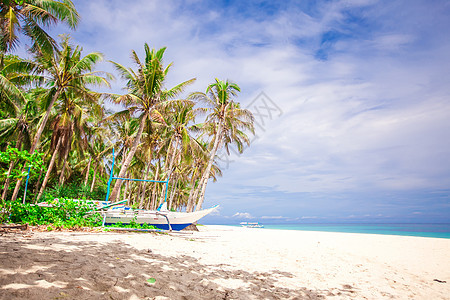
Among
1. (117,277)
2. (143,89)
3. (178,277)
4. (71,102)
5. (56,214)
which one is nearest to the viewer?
(117,277)

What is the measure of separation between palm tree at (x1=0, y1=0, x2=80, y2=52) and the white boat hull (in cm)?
726

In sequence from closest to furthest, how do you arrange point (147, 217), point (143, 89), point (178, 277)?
point (178, 277) → point (147, 217) → point (143, 89)

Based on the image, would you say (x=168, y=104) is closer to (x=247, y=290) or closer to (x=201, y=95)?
(x=201, y=95)

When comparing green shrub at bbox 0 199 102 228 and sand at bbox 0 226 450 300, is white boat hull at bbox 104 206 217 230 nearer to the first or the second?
green shrub at bbox 0 199 102 228

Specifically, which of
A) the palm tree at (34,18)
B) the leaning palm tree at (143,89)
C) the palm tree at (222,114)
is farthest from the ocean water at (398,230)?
the palm tree at (34,18)

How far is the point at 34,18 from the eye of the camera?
33.3 feet

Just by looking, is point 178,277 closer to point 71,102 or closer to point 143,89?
point 143,89

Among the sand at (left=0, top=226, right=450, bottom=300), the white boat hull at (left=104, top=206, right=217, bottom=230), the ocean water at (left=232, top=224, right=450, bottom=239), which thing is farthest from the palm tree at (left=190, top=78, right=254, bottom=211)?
the ocean water at (left=232, top=224, right=450, bottom=239)

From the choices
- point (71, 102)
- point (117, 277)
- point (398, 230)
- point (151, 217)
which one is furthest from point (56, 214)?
point (398, 230)

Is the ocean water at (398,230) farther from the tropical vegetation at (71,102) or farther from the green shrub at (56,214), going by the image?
the green shrub at (56,214)

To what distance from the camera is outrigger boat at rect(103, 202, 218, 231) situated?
996cm

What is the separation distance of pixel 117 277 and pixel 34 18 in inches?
461

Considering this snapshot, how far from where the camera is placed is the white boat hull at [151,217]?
10.0 metres

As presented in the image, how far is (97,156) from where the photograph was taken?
26984 millimetres
